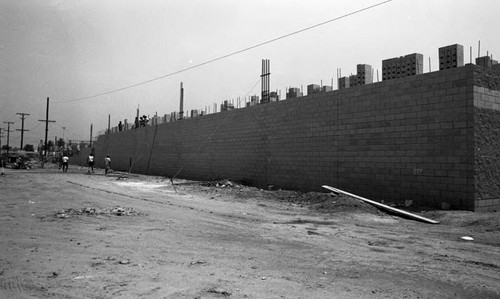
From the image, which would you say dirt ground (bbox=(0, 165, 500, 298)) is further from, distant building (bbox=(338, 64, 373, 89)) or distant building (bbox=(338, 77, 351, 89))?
distant building (bbox=(338, 77, 351, 89))

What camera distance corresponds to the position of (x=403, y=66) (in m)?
12.7

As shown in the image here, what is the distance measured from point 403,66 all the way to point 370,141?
2.74 metres

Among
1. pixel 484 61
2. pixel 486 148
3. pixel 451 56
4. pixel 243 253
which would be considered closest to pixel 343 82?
pixel 451 56

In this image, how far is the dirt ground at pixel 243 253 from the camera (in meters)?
4.54

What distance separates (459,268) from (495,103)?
7.53m

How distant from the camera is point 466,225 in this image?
30.1ft

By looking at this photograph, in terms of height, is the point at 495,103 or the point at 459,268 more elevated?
the point at 495,103

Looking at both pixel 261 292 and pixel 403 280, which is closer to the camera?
pixel 261 292

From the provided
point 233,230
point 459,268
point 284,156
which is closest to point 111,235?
point 233,230

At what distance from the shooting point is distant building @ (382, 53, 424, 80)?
40.5 ft

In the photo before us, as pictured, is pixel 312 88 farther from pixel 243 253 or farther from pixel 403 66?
pixel 243 253

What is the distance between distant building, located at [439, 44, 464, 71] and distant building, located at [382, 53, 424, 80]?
820 millimetres

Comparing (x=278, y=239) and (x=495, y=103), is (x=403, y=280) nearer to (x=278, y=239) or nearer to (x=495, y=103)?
(x=278, y=239)

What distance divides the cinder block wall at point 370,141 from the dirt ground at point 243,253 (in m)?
1.17
